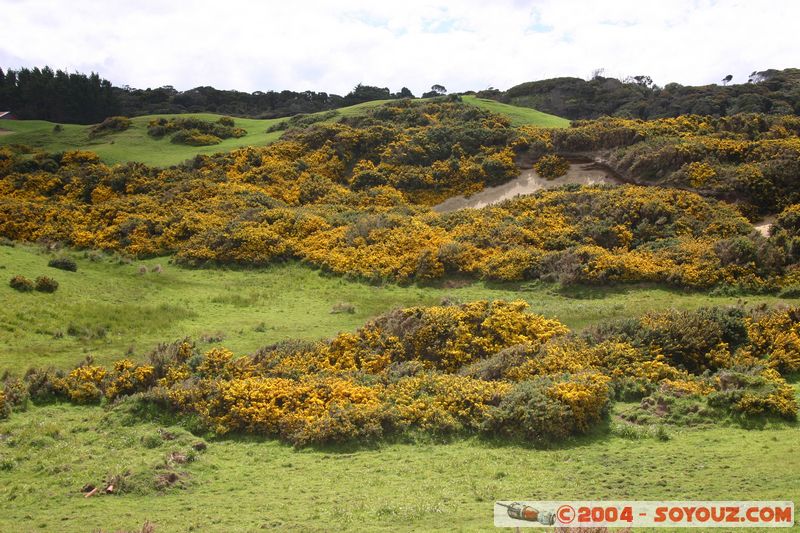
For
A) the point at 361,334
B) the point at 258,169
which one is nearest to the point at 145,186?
the point at 258,169

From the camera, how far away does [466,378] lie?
14.2m

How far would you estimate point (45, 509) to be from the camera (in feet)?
31.5

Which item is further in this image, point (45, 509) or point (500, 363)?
point (500, 363)

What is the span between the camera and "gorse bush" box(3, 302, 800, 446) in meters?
12.1

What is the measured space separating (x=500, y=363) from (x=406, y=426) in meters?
3.52

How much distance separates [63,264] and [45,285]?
374 centimetres

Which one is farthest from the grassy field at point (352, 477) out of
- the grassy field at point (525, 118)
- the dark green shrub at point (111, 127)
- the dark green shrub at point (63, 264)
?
the dark green shrub at point (111, 127)

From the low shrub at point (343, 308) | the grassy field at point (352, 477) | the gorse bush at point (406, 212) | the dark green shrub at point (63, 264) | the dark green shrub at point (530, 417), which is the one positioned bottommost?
the grassy field at point (352, 477)

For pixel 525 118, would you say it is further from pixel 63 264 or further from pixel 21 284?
pixel 21 284

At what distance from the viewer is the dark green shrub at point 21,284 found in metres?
21.2

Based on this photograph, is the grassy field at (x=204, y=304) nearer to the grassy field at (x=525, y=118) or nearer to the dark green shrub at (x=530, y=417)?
the dark green shrub at (x=530, y=417)

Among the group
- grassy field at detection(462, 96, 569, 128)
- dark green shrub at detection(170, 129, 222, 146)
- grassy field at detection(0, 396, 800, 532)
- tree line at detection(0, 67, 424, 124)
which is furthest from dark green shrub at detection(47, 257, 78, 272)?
tree line at detection(0, 67, 424, 124)

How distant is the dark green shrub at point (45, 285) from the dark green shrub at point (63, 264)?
3.25 metres

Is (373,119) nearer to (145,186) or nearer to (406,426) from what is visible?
(145,186)
